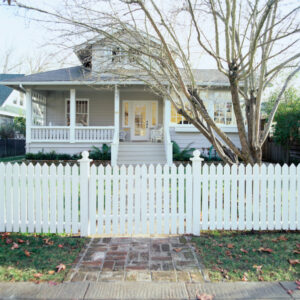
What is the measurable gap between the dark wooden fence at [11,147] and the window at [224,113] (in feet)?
45.9

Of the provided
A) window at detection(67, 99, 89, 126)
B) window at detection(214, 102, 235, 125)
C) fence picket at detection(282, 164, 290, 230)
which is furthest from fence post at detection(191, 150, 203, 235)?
window at detection(67, 99, 89, 126)

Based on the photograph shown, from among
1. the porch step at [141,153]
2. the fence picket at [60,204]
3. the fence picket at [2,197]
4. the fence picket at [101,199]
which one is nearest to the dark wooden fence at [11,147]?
the porch step at [141,153]

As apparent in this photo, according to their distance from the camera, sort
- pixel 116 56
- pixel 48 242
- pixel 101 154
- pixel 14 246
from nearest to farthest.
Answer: pixel 14 246 < pixel 48 242 < pixel 116 56 < pixel 101 154

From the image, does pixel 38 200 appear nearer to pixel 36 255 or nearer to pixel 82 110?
pixel 36 255

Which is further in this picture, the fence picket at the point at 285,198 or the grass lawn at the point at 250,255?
the fence picket at the point at 285,198

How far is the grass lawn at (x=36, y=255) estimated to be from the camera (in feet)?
9.91

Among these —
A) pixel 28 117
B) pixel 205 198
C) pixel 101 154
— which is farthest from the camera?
pixel 28 117

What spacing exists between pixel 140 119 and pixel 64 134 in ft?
14.9

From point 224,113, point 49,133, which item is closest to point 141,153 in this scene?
point 49,133

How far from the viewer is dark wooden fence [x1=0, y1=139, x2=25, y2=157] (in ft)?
58.6

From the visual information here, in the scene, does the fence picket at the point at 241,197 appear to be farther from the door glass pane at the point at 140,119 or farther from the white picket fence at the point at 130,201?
the door glass pane at the point at 140,119

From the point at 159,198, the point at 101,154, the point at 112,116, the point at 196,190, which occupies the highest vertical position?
the point at 112,116

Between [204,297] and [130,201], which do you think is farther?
[130,201]

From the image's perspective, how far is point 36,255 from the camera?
11.6 feet
